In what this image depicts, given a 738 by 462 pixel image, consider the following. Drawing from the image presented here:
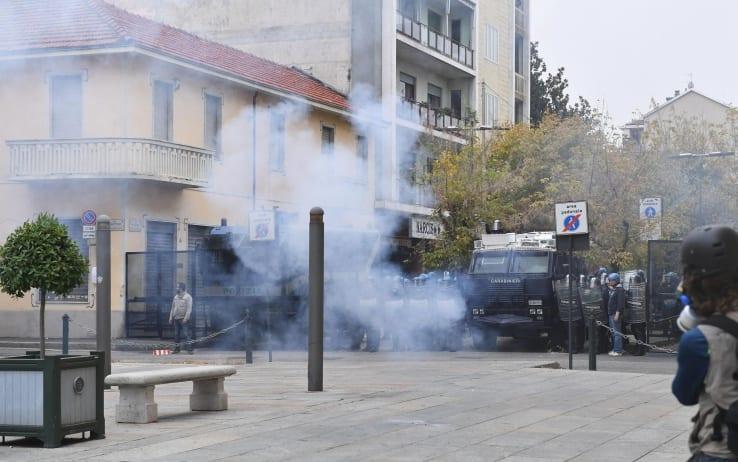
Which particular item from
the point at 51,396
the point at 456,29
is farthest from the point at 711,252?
the point at 456,29

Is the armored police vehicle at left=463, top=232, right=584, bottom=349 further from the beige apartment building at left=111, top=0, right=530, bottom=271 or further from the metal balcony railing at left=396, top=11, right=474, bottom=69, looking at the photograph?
the metal balcony railing at left=396, top=11, right=474, bottom=69

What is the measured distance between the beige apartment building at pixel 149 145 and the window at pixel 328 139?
4cm

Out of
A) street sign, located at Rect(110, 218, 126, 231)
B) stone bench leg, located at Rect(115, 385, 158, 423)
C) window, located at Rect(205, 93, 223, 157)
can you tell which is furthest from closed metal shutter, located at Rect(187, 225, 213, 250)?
stone bench leg, located at Rect(115, 385, 158, 423)

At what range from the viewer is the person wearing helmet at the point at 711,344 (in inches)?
172

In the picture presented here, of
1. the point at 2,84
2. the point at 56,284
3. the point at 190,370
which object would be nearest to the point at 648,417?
the point at 190,370

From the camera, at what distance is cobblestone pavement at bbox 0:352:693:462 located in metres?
9.41

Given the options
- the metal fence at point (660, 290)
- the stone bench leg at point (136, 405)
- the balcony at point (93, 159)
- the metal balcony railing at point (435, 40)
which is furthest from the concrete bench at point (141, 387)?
the metal balcony railing at point (435, 40)

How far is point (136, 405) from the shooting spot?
445 inches

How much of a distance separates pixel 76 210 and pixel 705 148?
2603 centimetres

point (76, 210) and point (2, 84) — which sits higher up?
point (2, 84)

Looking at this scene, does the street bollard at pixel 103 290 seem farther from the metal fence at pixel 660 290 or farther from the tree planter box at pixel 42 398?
the metal fence at pixel 660 290

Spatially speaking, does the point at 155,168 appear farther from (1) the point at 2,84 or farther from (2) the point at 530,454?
(2) the point at 530,454

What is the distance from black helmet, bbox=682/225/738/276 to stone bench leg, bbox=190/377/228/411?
28.0ft

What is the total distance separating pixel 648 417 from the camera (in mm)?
11914
